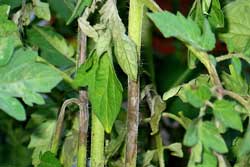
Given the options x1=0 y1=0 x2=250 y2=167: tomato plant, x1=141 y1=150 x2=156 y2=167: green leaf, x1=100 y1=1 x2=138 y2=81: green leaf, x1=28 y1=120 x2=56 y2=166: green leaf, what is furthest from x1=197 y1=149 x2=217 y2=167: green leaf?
x1=28 y1=120 x2=56 y2=166: green leaf

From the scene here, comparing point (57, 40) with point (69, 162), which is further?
point (57, 40)

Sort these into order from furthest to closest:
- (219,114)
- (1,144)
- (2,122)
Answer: (1,144) → (2,122) → (219,114)

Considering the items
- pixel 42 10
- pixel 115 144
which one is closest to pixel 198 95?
pixel 115 144

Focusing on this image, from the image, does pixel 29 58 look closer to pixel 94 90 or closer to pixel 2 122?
pixel 94 90

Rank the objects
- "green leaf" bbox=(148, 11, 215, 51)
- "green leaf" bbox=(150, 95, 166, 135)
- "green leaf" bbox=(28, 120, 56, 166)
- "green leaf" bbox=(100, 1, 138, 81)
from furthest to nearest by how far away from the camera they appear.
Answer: "green leaf" bbox=(28, 120, 56, 166) → "green leaf" bbox=(150, 95, 166, 135) → "green leaf" bbox=(100, 1, 138, 81) → "green leaf" bbox=(148, 11, 215, 51)

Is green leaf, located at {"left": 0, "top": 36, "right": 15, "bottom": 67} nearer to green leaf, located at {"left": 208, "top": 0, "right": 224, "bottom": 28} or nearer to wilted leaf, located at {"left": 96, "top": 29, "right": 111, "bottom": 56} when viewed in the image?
wilted leaf, located at {"left": 96, "top": 29, "right": 111, "bottom": 56}

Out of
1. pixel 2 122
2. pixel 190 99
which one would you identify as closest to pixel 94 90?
pixel 190 99

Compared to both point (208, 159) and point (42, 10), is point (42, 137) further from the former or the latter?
point (208, 159)
